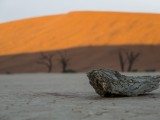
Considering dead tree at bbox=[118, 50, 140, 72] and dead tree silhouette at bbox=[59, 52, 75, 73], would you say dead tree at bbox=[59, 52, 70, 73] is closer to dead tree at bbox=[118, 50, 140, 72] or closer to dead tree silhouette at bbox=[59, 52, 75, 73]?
dead tree silhouette at bbox=[59, 52, 75, 73]

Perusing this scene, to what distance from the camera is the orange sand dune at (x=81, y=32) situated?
199ft

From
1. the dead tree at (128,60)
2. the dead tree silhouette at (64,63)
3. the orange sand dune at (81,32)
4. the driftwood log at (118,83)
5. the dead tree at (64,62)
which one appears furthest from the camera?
the orange sand dune at (81,32)

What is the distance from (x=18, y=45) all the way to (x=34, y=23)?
1392 centimetres

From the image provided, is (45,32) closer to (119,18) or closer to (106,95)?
(119,18)

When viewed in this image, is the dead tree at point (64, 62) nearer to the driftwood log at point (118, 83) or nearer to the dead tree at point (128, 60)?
the dead tree at point (128, 60)

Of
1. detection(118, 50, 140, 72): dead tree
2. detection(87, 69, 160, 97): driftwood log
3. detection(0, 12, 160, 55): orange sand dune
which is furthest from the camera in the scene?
detection(0, 12, 160, 55): orange sand dune

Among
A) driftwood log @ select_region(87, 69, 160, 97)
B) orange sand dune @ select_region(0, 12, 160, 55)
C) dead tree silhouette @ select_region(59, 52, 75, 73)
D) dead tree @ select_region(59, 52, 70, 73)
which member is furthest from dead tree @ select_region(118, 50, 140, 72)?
driftwood log @ select_region(87, 69, 160, 97)

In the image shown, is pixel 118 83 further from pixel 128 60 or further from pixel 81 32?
pixel 81 32

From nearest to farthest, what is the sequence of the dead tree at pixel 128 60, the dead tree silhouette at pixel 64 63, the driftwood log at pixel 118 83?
the driftwood log at pixel 118 83, the dead tree at pixel 128 60, the dead tree silhouette at pixel 64 63

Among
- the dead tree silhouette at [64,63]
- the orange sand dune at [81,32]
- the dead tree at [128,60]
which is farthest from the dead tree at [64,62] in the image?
the dead tree at [128,60]

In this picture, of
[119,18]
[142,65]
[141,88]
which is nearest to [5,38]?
[119,18]

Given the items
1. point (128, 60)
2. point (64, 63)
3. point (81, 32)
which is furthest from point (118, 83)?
point (81, 32)

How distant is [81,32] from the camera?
65.6 m

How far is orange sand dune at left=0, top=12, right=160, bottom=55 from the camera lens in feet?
199
